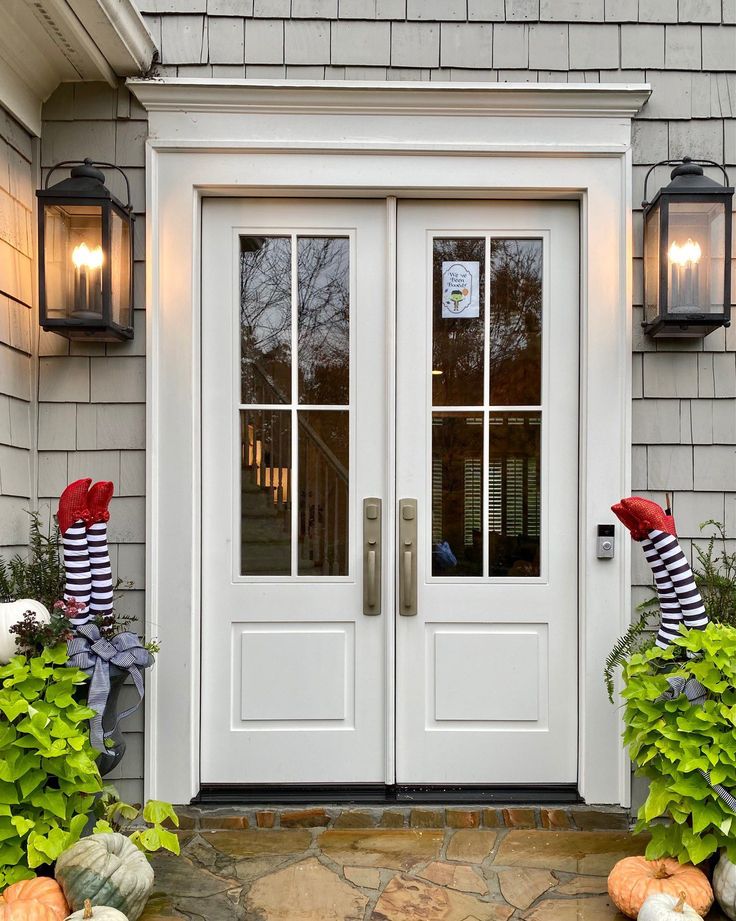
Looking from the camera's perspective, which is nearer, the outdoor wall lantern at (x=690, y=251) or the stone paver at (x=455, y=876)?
the stone paver at (x=455, y=876)

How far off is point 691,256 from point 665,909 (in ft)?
6.26

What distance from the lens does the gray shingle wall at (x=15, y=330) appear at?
2340 millimetres

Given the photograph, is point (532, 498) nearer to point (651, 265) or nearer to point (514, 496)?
point (514, 496)

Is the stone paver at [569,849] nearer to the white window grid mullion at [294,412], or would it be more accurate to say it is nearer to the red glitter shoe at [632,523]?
the red glitter shoe at [632,523]

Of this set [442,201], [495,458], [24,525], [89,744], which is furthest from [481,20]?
[89,744]

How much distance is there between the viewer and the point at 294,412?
2605 mm

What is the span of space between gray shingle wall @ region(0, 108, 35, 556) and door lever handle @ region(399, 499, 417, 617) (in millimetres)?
1285

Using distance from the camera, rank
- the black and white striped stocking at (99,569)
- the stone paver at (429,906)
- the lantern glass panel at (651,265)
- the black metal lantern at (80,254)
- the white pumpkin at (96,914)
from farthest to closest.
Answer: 1. the lantern glass panel at (651,265)
2. the black metal lantern at (80,254)
3. the black and white striped stocking at (99,569)
4. the stone paver at (429,906)
5. the white pumpkin at (96,914)

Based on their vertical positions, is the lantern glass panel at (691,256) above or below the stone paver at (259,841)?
above

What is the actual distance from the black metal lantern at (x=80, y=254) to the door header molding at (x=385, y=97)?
400mm

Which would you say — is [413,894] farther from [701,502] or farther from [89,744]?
[701,502]

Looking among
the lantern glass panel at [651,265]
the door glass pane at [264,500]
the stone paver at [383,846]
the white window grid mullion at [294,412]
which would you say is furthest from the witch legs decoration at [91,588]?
the lantern glass panel at [651,265]

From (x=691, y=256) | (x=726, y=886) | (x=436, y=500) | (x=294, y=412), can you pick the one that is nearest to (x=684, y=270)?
(x=691, y=256)

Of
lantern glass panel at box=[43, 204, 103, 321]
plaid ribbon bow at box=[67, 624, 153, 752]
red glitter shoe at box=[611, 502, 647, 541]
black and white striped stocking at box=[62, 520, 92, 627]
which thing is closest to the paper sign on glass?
red glitter shoe at box=[611, 502, 647, 541]
